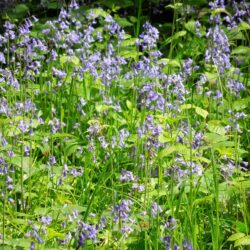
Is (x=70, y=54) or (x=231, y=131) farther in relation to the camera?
(x=70, y=54)

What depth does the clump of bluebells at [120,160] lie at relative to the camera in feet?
8.14

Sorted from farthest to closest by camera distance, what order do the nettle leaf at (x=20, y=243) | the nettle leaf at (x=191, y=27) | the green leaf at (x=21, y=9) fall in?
the green leaf at (x=21, y=9), the nettle leaf at (x=191, y=27), the nettle leaf at (x=20, y=243)

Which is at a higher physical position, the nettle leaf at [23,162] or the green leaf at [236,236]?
the nettle leaf at [23,162]

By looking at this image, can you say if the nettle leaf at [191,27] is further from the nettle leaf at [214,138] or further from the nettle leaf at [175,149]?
the nettle leaf at [175,149]

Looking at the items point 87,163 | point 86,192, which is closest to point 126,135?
point 87,163

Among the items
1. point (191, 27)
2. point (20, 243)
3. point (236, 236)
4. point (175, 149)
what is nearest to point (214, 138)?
point (175, 149)

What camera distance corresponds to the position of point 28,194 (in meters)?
2.95

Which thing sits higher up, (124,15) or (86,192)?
(124,15)

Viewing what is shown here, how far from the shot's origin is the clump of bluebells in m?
2.48

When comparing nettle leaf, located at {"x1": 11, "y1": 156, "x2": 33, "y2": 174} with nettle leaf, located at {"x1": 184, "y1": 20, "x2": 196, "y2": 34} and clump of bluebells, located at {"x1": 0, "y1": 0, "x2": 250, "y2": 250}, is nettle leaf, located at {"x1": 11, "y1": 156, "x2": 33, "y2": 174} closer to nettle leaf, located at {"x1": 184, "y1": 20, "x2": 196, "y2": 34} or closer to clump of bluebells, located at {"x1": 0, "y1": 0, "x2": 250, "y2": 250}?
clump of bluebells, located at {"x1": 0, "y1": 0, "x2": 250, "y2": 250}

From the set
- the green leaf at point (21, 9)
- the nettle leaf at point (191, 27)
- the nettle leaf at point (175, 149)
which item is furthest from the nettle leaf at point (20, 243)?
the green leaf at point (21, 9)

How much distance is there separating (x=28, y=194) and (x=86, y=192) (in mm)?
235

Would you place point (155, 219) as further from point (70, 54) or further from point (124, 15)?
point (124, 15)

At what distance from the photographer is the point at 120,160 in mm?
3344
